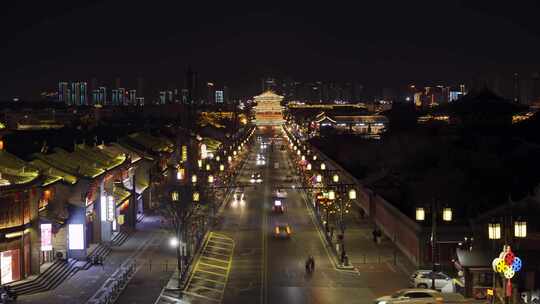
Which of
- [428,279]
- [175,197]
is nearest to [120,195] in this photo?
[175,197]

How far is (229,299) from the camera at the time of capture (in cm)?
2481

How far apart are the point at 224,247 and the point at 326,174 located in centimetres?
1948

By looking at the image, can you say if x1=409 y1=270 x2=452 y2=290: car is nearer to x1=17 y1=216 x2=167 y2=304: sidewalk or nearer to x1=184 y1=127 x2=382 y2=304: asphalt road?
x1=184 y1=127 x2=382 y2=304: asphalt road

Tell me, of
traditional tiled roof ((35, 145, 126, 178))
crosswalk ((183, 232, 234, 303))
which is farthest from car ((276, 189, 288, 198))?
crosswalk ((183, 232, 234, 303))

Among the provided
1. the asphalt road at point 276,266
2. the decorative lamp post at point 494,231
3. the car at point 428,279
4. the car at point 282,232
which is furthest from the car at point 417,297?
the car at point 282,232

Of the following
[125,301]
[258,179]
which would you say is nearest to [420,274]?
[125,301]

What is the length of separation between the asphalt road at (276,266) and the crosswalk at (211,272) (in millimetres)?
60

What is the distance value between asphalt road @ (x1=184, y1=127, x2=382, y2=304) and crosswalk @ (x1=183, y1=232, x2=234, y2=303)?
60 mm

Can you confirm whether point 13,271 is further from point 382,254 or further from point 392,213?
point 392,213

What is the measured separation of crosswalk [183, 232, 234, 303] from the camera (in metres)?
25.6

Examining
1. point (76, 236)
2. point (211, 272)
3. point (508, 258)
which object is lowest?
point (211, 272)

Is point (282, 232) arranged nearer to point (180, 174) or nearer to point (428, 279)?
point (428, 279)

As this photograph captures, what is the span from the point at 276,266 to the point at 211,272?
8.61ft

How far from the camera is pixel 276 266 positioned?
1210 inches
